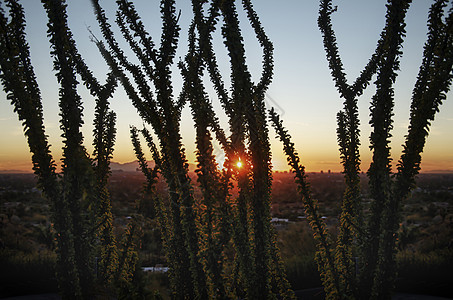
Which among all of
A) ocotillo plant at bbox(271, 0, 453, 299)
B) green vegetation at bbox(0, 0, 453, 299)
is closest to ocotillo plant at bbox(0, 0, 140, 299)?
green vegetation at bbox(0, 0, 453, 299)

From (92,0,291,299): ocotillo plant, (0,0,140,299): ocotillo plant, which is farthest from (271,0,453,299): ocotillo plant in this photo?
(0,0,140,299): ocotillo plant

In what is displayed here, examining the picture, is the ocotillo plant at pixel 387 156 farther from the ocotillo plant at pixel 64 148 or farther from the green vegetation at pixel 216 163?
the ocotillo plant at pixel 64 148

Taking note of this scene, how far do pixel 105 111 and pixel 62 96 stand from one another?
108 cm

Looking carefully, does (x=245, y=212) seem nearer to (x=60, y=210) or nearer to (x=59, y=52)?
(x=60, y=210)

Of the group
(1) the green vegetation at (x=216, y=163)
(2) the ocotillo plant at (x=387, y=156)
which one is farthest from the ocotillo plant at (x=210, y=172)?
(2) the ocotillo plant at (x=387, y=156)

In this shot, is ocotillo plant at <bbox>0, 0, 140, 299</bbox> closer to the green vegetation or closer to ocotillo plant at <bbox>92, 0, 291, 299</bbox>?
the green vegetation

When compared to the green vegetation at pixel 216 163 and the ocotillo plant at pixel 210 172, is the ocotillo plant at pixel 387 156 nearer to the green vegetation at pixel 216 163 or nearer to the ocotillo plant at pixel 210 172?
the green vegetation at pixel 216 163

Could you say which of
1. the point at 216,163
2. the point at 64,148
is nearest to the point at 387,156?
the point at 216,163

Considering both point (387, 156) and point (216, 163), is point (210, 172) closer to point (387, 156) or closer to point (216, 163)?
point (216, 163)

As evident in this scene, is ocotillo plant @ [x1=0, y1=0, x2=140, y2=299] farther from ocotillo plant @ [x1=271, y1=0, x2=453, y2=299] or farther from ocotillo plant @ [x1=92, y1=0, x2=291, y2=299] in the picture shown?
ocotillo plant @ [x1=271, y1=0, x2=453, y2=299]

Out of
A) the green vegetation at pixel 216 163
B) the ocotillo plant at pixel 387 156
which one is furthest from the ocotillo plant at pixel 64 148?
the ocotillo plant at pixel 387 156

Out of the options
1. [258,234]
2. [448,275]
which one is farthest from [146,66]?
[448,275]

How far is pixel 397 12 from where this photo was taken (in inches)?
78.7

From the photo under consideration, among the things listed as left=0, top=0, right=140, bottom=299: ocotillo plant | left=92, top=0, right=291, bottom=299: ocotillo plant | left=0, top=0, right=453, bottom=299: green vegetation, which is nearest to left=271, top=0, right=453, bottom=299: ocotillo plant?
left=0, top=0, right=453, bottom=299: green vegetation
